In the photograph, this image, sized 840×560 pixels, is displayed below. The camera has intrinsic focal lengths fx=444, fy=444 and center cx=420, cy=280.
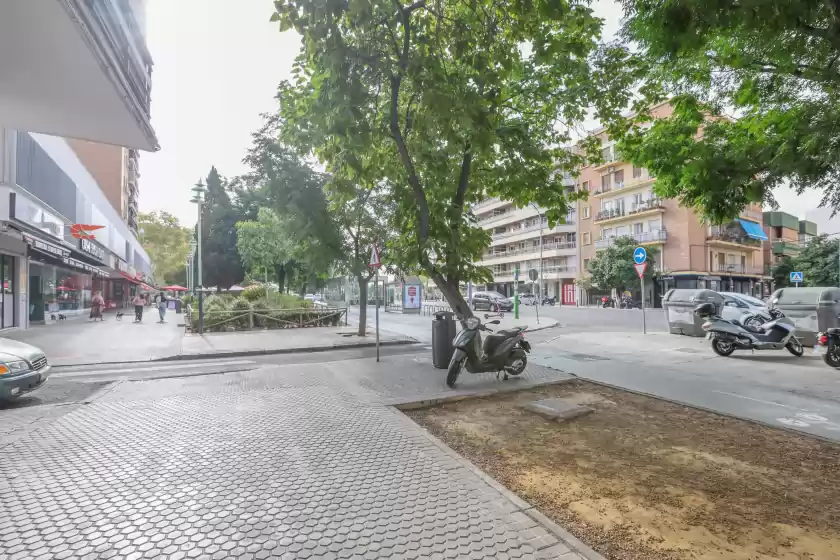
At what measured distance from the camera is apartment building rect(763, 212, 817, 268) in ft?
180

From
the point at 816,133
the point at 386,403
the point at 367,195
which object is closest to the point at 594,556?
the point at 386,403

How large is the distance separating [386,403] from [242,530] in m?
3.42

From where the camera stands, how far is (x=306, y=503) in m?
3.41

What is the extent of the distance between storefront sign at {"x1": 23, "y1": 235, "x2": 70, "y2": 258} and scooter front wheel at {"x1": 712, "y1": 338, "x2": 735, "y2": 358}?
69.1ft

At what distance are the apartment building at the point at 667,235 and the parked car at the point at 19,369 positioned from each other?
4183 centimetres

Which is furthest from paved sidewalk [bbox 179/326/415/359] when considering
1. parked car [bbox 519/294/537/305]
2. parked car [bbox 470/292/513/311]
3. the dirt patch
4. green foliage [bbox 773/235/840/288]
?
green foliage [bbox 773/235/840/288]

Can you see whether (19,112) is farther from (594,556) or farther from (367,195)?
(594,556)

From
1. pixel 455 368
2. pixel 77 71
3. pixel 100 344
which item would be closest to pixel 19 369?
pixel 77 71

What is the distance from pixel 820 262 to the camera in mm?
41625

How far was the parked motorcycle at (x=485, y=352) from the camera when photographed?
7430 mm

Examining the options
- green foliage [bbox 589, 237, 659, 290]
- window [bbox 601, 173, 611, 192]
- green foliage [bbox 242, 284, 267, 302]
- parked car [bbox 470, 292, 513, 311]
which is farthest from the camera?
window [bbox 601, 173, 611, 192]

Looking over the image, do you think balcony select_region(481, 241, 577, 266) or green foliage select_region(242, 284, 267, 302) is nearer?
green foliage select_region(242, 284, 267, 302)

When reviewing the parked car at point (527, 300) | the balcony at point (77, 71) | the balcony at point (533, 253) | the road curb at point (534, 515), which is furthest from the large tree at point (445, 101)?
the parked car at point (527, 300)

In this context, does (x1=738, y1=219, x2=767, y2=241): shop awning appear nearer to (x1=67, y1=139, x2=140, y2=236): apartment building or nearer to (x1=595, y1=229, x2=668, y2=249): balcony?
(x1=595, y1=229, x2=668, y2=249): balcony
